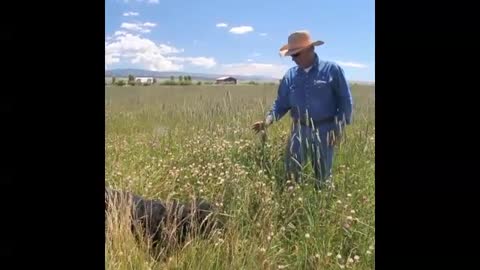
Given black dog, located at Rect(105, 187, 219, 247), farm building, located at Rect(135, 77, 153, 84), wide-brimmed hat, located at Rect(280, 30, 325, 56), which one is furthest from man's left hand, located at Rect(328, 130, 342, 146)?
farm building, located at Rect(135, 77, 153, 84)

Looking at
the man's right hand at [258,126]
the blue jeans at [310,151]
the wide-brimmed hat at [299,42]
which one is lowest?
the blue jeans at [310,151]

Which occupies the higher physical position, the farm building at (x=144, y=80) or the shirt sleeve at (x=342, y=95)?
the farm building at (x=144, y=80)

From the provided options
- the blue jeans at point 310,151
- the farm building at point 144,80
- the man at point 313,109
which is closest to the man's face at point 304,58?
the man at point 313,109

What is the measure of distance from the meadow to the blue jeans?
23 mm

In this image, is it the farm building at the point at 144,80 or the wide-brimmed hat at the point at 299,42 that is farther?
the farm building at the point at 144,80

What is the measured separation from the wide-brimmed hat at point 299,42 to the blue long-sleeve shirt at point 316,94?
5cm

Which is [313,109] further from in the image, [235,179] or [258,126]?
[235,179]

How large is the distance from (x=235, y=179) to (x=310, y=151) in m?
0.22

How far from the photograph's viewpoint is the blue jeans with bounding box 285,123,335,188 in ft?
4.40

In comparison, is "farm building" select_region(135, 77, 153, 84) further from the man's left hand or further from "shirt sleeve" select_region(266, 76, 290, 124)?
the man's left hand

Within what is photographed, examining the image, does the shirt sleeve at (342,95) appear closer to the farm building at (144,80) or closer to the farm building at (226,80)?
the farm building at (226,80)

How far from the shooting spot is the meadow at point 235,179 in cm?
129
